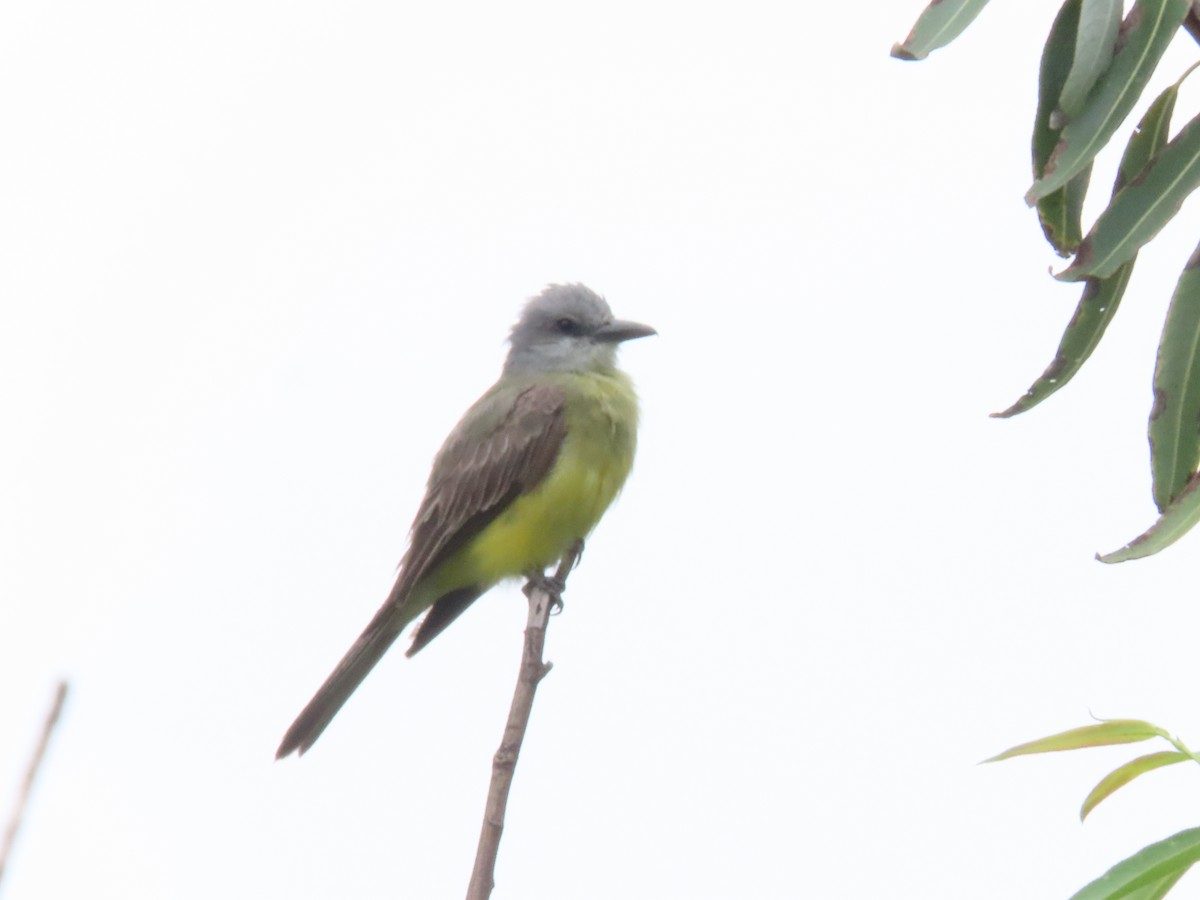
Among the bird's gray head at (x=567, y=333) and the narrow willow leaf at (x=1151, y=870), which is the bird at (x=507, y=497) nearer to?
the bird's gray head at (x=567, y=333)

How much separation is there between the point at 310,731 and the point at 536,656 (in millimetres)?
3325

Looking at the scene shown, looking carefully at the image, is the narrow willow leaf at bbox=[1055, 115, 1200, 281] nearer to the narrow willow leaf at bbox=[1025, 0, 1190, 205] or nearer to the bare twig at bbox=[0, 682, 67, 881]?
the narrow willow leaf at bbox=[1025, 0, 1190, 205]

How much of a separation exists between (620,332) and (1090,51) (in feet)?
12.2

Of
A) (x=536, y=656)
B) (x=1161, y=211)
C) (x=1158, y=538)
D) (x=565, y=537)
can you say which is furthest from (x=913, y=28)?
(x=565, y=537)

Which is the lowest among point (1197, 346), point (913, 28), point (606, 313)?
point (1197, 346)

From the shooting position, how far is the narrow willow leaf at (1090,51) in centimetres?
322

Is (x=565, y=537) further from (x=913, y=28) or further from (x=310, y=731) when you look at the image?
(x=913, y=28)

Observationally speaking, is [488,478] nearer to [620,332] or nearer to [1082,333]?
[620,332]

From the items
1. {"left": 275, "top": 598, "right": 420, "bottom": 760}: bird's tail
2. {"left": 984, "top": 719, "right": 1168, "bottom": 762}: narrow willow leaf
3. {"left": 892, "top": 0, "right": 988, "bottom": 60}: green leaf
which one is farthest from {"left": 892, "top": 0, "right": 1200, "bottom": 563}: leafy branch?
{"left": 275, "top": 598, "right": 420, "bottom": 760}: bird's tail

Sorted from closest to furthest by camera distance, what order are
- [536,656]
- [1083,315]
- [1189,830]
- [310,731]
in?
1. [1189,830]
2. [536,656]
3. [1083,315]
4. [310,731]

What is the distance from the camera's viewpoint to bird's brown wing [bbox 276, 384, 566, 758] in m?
6.16

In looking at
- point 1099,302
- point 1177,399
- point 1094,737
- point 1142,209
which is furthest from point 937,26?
point 1094,737

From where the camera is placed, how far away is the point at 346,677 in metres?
6.31

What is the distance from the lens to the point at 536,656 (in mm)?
2900
